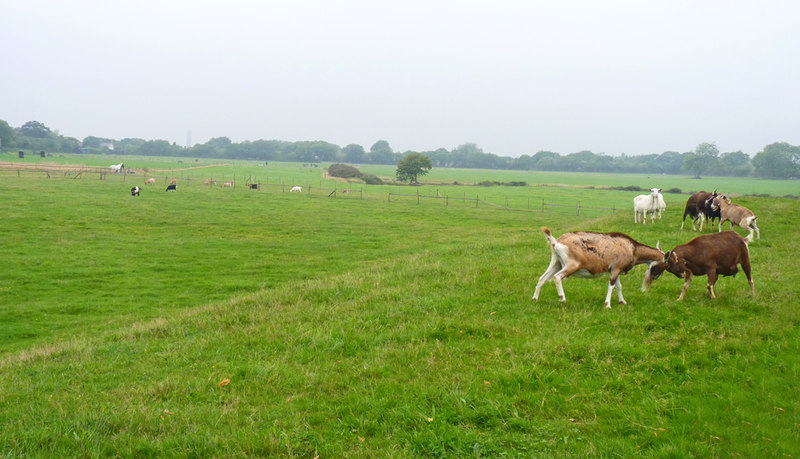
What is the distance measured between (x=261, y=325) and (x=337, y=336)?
2558mm

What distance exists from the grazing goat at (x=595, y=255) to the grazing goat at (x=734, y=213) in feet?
40.0

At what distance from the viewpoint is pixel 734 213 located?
2231 centimetres

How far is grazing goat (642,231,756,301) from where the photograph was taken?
11930 millimetres

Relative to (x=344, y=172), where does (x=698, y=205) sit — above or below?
below

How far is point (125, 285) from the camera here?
21.6 meters

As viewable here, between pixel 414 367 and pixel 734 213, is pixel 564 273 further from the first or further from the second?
pixel 734 213

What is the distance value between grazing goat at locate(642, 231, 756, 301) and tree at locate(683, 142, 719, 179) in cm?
18311

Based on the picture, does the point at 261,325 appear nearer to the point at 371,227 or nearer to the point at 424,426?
the point at 424,426

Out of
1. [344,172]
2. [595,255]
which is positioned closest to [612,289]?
[595,255]

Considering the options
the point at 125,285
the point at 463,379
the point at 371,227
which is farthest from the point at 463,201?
the point at 463,379

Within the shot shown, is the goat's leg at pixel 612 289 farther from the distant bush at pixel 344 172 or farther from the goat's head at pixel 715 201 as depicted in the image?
the distant bush at pixel 344 172

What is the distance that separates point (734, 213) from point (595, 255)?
14.6m

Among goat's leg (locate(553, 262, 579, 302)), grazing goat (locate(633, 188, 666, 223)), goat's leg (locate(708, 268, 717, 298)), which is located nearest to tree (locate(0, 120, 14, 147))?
grazing goat (locate(633, 188, 666, 223))

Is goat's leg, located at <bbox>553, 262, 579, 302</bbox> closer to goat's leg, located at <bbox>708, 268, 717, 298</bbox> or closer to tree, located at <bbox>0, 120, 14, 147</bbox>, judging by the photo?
goat's leg, located at <bbox>708, 268, 717, 298</bbox>
